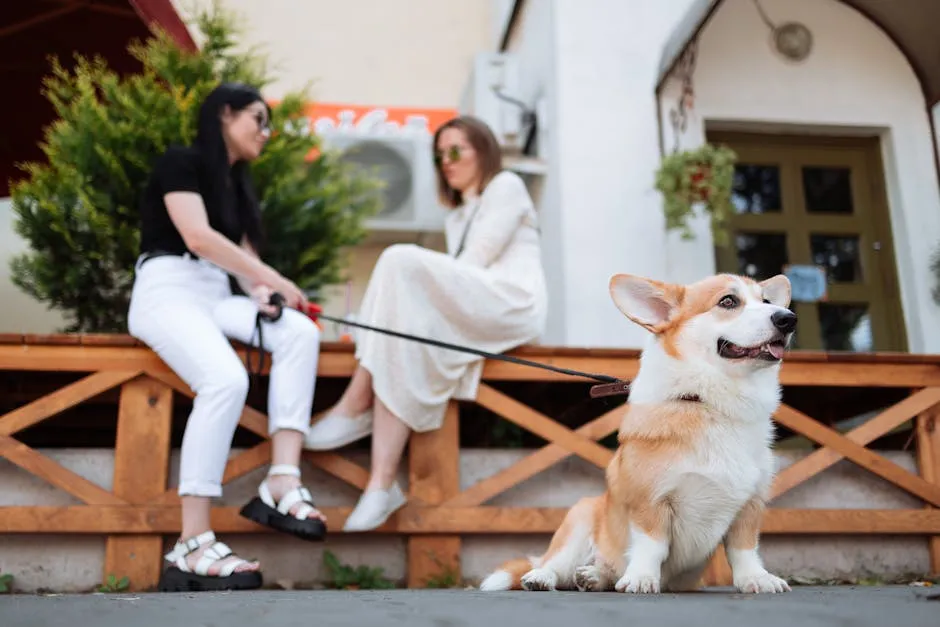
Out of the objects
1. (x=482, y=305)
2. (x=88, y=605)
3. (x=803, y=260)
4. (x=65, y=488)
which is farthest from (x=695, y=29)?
(x=88, y=605)

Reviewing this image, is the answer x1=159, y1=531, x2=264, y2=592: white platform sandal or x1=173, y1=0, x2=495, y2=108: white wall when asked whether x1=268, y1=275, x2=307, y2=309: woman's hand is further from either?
x1=173, y1=0, x2=495, y2=108: white wall

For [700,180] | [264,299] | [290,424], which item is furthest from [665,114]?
Result: [290,424]

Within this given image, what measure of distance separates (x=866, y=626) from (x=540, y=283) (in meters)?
2.24

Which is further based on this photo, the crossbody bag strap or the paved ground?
the crossbody bag strap

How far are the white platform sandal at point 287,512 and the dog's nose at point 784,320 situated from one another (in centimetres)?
155

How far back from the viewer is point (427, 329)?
3135 mm

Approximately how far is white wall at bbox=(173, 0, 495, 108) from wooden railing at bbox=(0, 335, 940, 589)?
13.2 feet

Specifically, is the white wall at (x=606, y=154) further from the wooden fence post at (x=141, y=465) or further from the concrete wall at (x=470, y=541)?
the wooden fence post at (x=141, y=465)

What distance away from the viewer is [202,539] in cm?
267

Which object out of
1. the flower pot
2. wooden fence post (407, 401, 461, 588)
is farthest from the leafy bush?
the flower pot

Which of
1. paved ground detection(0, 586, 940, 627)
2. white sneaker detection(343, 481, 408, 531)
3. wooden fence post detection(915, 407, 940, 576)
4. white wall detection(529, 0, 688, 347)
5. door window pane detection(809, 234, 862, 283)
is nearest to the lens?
paved ground detection(0, 586, 940, 627)

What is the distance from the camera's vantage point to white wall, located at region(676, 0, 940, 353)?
503cm

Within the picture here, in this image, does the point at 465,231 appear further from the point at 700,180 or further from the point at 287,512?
the point at 700,180

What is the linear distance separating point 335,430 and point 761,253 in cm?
315
